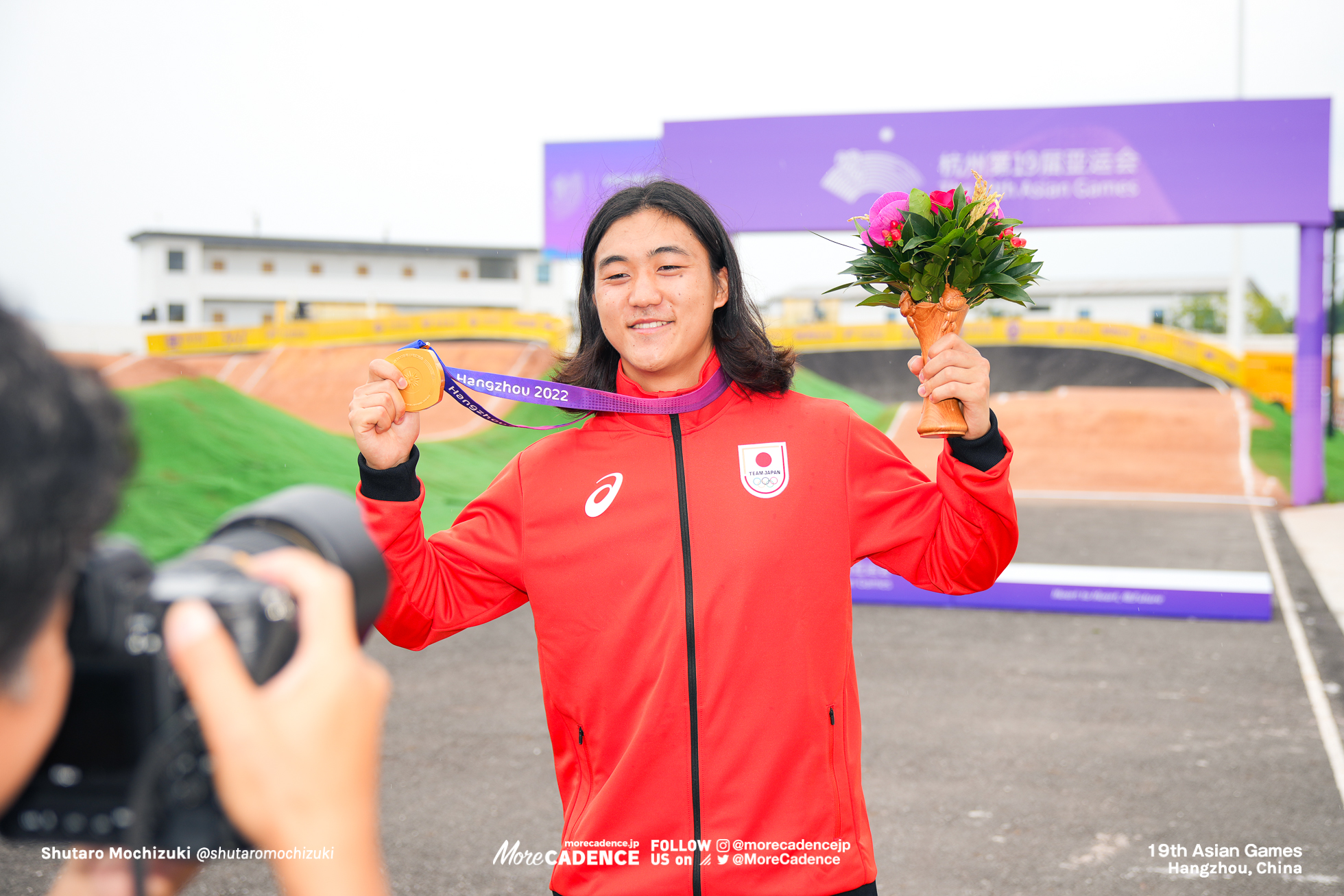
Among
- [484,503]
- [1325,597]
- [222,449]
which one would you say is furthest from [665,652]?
[222,449]

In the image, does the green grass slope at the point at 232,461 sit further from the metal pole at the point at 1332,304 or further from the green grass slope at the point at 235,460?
the metal pole at the point at 1332,304

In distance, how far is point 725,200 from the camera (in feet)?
31.3

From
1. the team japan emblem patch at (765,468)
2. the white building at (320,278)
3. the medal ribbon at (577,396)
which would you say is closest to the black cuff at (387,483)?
the medal ribbon at (577,396)

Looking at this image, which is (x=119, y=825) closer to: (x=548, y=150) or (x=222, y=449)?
(x=548, y=150)

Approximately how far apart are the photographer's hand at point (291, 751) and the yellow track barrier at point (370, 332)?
1998 centimetres

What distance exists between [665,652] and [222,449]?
1294cm

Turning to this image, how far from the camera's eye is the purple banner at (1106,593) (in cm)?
826

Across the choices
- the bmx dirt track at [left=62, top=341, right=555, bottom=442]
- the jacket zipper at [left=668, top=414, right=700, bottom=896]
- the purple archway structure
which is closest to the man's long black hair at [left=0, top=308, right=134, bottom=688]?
the jacket zipper at [left=668, top=414, right=700, bottom=896]

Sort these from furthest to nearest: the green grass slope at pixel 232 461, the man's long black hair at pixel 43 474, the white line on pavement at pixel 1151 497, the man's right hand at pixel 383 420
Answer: the white line on pavement at pixel 1151 497, the green grass slope at pixel 232 461, the man's right hand at pixel 383 420, the man's long black hair at pixel 43 474

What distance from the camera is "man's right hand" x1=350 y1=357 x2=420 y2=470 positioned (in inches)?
71.2

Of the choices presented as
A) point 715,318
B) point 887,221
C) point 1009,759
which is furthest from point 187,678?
point 1009,759

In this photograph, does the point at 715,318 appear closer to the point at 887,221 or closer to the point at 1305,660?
the point at 887,221

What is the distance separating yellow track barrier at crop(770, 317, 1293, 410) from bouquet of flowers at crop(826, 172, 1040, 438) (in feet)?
44.3

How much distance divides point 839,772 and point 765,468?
0.63 meters
